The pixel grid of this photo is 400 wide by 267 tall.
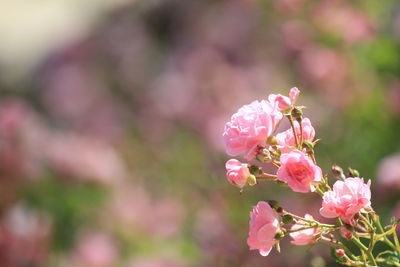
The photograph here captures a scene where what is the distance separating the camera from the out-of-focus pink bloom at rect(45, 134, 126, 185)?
3.33 m

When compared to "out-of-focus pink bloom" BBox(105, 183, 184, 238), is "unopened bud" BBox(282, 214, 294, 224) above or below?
below

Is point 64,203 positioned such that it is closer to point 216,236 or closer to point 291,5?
point 216,236

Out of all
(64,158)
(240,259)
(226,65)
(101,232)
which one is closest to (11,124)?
(64,158)

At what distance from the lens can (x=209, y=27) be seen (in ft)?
16.1

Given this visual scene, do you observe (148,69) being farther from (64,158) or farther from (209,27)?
(64,158)

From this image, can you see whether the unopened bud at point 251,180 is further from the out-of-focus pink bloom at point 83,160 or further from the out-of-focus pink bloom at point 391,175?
the out-of-focus pink bloom at point 83,160

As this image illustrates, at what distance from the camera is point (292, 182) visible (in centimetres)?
101

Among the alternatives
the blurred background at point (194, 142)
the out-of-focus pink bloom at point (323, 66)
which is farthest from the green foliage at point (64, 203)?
the out-of-focus pink bloom at point (323, 66)

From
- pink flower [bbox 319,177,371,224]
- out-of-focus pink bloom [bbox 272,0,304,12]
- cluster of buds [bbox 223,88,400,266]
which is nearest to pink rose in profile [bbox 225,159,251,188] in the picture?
cluster of buds [bbox 223,88,400,266]

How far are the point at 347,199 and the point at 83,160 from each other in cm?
247

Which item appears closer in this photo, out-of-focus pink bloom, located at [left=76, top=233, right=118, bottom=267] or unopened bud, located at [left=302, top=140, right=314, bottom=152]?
unopened bud, located at [left=302, top=140, right=314, bottom=152]

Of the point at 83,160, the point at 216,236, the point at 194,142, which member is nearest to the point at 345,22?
the point at 194,142

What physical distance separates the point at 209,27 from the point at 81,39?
1.12 m

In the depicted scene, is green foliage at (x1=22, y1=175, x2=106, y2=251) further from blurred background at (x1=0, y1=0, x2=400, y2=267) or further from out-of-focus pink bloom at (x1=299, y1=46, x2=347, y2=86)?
out-of-focus pink bloom at (x1=299, y1=46, x2=347, y2=86)
